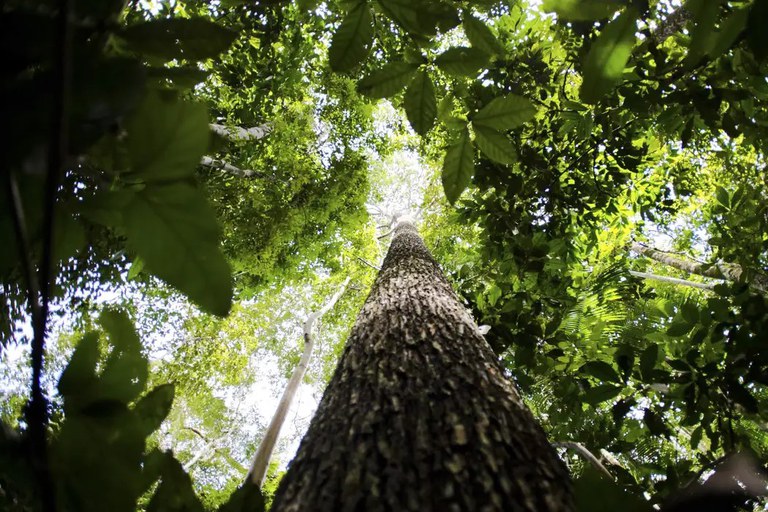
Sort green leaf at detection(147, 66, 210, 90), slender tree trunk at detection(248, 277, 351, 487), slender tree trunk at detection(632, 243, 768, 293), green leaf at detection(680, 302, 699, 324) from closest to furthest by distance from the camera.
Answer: green leaf at detection(147, 66, 210, 90) < green leaf at detection(680, 302, 699, 324) < slender tree trunk at detection(632, 243, 768, 293) < slender tree trunk at detection(248, 277, 351, 487)

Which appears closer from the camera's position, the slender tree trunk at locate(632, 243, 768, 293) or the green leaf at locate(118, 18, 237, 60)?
the green leaf at locate(118, 18, 237, 60)

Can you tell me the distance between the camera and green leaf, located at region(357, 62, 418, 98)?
765 millimetres

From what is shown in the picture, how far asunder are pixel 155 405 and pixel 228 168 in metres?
4.43

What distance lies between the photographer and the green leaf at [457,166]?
0.78m

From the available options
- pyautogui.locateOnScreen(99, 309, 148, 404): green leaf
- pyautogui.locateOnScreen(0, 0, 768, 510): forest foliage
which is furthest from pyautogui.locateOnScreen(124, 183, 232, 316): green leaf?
pyautogui.locateOnScreen(99, 309, 148, 404): green leaf

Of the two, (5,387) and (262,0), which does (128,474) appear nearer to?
(262,0)

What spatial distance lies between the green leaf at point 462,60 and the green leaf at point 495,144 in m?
0.11

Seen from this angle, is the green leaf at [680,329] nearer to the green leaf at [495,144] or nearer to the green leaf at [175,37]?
the green leaf at [495,144]

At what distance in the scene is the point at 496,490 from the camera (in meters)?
0.82

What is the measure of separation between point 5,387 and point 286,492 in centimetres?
1530

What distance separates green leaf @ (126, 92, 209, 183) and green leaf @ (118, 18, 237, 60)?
0.07 m

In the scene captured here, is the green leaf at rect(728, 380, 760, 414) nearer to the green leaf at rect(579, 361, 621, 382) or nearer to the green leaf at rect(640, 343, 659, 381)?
the green leaf at rect(640, 343, 659, 381)

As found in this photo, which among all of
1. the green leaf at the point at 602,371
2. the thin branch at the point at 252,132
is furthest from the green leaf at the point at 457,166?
the thin branch at the point at 252,132

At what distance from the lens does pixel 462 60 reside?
2.47 ft
